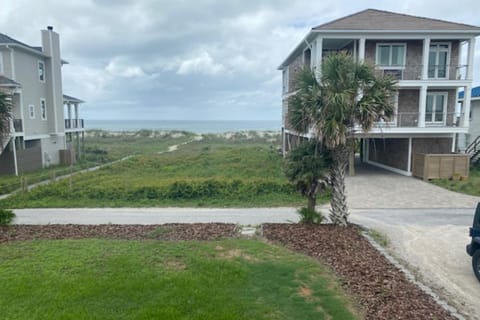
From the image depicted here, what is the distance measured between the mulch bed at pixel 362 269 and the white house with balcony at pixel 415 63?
1317cm

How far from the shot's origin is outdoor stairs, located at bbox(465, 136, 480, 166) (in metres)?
25.2

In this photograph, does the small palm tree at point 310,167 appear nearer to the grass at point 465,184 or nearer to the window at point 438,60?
the grass at point 465,184

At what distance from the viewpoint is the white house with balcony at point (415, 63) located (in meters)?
21.3

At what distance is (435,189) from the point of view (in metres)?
17.7

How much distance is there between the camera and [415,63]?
22375 millimetres

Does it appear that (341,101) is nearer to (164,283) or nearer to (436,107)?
(164,283)

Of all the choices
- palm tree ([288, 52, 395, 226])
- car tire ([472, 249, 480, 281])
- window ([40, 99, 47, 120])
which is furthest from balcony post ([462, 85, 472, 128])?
window ([40, 99, 47, 120])

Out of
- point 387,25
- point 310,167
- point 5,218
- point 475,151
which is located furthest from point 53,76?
point 475,151

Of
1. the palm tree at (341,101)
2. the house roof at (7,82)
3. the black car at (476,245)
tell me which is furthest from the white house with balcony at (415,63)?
the house roof at (7,82)

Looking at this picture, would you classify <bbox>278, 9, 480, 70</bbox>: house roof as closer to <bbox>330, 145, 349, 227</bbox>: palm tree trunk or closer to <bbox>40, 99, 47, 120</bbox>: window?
<bbox>330, 145, 349, 227</bbox>: palm tree trunk

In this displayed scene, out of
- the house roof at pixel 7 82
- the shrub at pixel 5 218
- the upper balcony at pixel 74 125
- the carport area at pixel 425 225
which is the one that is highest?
the house roof at pixel 7 82

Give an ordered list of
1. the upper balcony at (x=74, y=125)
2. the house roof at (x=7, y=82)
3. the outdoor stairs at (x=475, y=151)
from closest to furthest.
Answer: the house roof at (x=7, y=82) < the outdoor stairs at (x=475, y=151) < the upper balcony at (x=74, y=125)

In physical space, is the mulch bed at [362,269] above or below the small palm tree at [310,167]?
below

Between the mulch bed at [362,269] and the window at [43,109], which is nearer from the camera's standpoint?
the mulch bed at [362,269]
